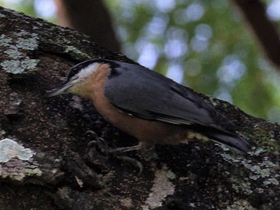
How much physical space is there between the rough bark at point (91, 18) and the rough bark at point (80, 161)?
3.71ft

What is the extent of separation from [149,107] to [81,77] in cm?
30

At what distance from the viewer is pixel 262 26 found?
3.23m

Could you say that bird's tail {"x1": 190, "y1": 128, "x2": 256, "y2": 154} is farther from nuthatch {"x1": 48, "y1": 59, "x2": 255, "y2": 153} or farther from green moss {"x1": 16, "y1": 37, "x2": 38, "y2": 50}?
green moss {"x1": 16, "y1": 37, "x2": 38, "y2": 50}

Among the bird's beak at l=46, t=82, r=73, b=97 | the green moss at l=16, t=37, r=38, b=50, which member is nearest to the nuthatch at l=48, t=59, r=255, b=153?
the bird's beak at l=46, t=82, r=73, b=97

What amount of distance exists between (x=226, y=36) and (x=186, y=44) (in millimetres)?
316

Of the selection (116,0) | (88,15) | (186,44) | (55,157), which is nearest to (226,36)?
(186,44)

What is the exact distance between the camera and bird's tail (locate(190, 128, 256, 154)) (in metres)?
1.95

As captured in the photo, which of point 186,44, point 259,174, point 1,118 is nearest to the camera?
point 1,118

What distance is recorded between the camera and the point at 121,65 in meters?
2.25

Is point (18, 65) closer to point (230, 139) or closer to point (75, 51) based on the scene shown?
point (75, 51)

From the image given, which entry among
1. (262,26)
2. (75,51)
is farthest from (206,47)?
(75,51)

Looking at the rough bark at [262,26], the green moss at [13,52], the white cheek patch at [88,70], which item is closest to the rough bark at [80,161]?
the green moss at [13,52]

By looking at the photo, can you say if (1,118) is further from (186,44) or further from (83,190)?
(186,44)

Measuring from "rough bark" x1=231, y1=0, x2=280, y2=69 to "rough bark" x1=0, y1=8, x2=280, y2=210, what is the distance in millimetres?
1063
